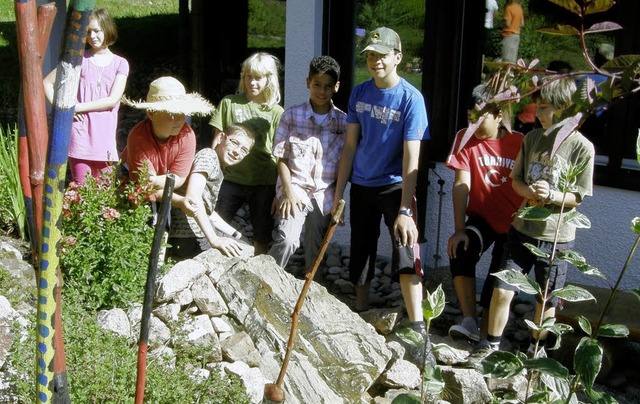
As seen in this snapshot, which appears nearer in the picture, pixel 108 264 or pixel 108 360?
pixel 108 360

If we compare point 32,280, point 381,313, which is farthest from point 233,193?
point 32,280

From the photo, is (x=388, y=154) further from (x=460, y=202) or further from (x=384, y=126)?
(x=460, y=202)

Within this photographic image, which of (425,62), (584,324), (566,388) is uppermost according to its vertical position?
(425,62)

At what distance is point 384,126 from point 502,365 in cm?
302

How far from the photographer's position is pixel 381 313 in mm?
5375

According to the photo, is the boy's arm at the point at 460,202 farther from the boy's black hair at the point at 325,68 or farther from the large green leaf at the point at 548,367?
the large green leaf at the point at 548,367

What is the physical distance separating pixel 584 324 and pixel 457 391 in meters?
2.15

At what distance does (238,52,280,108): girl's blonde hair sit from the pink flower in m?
1.55

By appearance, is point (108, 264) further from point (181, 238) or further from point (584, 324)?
point (584, 324)

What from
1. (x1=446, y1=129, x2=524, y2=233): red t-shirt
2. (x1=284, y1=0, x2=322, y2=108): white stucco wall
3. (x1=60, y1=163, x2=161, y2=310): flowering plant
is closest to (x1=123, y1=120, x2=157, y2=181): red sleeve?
(x1=60, y1=163, x2=161, y2=310): flowering plant

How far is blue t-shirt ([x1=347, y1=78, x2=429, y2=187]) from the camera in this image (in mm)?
4914

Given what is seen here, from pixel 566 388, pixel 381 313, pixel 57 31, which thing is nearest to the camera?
pixel 566 388

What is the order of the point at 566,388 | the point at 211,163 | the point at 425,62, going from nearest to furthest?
the point at 566,388
the point at 211,163
the point at 425,62

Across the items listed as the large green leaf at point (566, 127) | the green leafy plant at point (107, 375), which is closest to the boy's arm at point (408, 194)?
the green leafy plant at point (107, 375)
